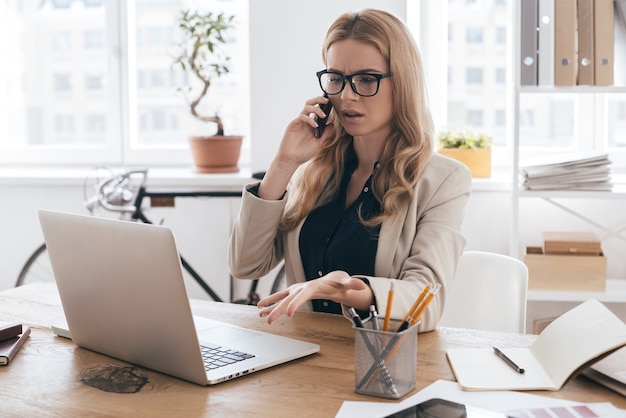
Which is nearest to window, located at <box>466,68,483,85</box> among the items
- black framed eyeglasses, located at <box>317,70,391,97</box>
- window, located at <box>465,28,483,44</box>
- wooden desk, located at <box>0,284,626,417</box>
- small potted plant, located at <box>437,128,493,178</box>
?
window, located at <box>465,28,483,44</box>

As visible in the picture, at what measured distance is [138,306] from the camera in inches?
51.3

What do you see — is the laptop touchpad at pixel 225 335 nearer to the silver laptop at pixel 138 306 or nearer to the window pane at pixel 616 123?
the silver laptop at pixel 138 306

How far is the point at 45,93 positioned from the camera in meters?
4.05

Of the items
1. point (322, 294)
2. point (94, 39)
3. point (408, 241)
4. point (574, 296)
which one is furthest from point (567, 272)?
point (94, 39)

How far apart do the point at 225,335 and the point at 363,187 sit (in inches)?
24.3

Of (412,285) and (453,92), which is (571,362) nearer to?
(412,285)

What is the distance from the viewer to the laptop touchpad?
1.47m

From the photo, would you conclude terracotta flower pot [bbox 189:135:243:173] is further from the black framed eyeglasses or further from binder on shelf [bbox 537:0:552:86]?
the black framed eyeglasses

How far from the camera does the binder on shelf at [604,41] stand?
8.61 feet

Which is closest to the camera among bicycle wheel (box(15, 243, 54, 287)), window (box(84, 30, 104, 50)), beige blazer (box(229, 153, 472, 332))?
beige blazer (box(229, 153, 472, 332))

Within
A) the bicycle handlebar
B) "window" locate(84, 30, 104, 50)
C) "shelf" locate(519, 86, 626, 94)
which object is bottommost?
the bicycle handlebar

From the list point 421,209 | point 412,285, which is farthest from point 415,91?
point 412,285

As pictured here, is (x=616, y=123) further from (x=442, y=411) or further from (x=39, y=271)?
(x=39, y=271)

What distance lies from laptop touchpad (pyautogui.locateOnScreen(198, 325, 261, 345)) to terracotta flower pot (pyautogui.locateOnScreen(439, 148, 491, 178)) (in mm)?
1855
